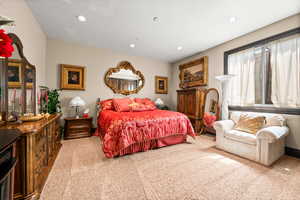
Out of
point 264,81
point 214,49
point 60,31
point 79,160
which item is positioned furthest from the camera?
point 214,49

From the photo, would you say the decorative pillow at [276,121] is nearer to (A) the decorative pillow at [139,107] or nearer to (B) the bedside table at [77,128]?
(A) the decorative pillow at [139,107]

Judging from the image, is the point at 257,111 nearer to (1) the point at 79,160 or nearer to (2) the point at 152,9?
(2) the point at 152,9

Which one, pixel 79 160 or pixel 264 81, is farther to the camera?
pixel 264 81

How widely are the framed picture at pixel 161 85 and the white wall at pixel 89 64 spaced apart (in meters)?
0.50

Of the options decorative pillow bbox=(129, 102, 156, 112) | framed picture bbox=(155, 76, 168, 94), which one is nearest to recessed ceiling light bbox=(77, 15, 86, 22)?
decorative pillow bbox=(129, 102, 156, 112)

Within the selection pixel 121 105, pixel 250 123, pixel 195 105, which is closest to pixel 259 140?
pixel 250 123

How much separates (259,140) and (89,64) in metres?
4.61

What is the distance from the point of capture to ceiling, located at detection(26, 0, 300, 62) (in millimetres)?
2075

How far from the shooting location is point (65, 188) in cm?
147

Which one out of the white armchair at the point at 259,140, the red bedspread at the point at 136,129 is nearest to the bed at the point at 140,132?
the red bedspread at the point at 136,129

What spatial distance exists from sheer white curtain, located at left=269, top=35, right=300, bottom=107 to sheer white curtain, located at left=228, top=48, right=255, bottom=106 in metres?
0.37

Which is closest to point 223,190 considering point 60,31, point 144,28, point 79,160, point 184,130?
point 184,130

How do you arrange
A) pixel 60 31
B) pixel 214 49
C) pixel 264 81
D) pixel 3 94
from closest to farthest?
pixel 3 94 < pixel 264 81 < pixel 60 31 < pixel 214 49

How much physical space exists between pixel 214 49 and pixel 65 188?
4.65 metres
